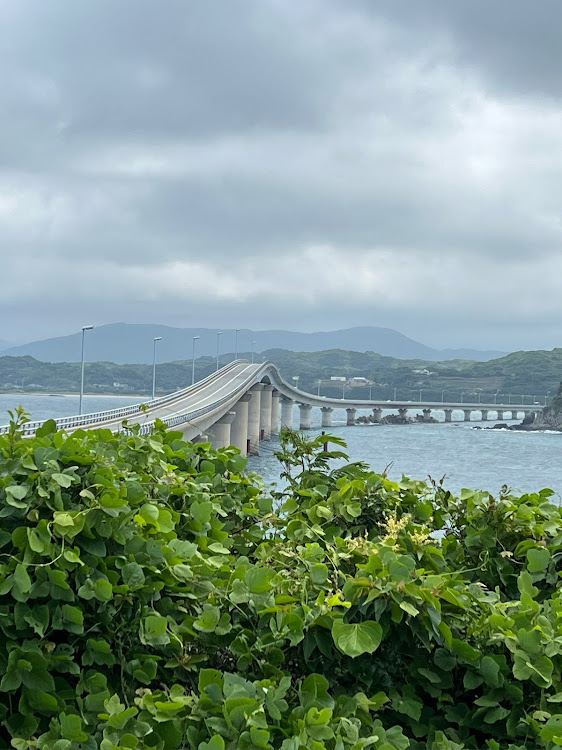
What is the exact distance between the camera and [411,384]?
163250 millimetres

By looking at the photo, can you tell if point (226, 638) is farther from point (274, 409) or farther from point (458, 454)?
point (274, 409)

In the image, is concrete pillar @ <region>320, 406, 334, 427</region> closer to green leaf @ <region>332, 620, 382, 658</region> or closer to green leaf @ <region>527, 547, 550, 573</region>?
green leaf @ <region>527, 547, 550, 573</region>

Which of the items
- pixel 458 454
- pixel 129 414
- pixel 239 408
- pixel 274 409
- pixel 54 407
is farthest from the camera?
pixel 54 407

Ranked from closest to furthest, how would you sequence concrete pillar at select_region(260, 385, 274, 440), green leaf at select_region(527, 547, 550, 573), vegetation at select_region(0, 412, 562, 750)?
1. vegetation at select_region(0, 412, 562, 750)
2. green leaf at select_region(527, 547, 550, 573)
3. concrete pillar at select_region(260, 385, 274, 440)

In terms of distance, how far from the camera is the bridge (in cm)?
4122

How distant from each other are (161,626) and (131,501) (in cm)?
48

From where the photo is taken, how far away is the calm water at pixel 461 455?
55906 millimetres

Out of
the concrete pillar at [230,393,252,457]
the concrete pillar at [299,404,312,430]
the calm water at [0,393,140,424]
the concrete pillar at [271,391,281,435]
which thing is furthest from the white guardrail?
the concrete pillar at [299,404,312,430]

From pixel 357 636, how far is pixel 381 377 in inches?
6727

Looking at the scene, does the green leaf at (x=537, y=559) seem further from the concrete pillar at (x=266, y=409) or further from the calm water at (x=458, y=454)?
the concrete pillar at (x=266, y=409)

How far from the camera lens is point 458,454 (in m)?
82.1

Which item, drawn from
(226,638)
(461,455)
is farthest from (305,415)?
(226,638)

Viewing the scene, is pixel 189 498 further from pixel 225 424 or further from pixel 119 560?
pixel 225 424

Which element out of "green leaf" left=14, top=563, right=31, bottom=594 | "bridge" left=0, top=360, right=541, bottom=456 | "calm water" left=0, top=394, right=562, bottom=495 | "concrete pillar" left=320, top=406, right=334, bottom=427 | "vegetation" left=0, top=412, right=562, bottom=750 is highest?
"green leaf" left=14, top=563, right=31, bottom=594
